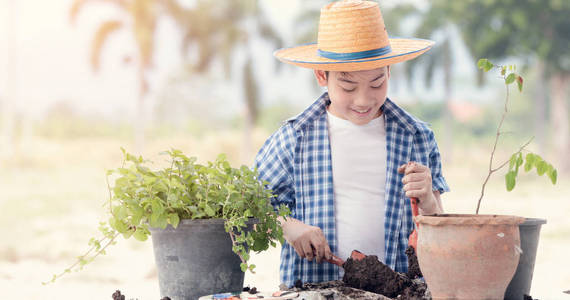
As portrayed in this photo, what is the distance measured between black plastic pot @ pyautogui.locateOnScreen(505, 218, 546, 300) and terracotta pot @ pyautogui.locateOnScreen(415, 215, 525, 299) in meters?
0.23

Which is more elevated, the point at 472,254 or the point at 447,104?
the point at 447,104

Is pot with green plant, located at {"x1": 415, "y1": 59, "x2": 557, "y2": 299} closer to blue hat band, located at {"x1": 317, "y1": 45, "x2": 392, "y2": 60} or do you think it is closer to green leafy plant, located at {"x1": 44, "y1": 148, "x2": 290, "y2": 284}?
green leafy plant, located at {"x1": 44, "y1": 148, "x2": 290, "y2": 284}

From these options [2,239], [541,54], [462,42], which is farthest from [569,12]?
[2,239]

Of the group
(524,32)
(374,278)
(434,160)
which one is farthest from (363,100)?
(524,32)

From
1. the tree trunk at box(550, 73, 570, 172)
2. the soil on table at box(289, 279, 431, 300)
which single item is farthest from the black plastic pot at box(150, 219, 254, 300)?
the tree trunk at box(550, 73, 570, 172)

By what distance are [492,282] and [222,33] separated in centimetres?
2294

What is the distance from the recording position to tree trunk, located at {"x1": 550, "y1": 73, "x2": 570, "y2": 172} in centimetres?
2191

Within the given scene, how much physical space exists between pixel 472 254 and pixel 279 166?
3.71ft

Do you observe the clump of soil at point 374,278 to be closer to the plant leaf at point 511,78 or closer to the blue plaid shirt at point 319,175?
the blue plaid shirt at point 319,175

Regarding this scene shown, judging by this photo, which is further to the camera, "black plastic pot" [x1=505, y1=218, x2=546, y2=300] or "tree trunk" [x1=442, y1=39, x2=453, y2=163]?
"tree trunk" [x1=442, y1=39, x2=453, y2=163]

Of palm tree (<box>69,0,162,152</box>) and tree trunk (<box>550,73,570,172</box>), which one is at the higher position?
palm tree (<box>69,0,162,152</box>)

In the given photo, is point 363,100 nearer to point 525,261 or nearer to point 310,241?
point 310,241

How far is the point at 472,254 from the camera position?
64.5 inches

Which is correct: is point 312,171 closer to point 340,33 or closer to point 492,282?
point 340,33
